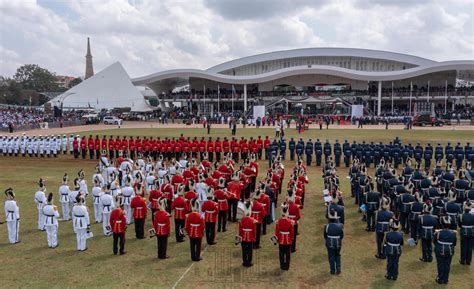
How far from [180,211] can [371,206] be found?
505 centimetres

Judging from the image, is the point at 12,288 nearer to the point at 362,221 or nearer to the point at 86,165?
the point at 362,221

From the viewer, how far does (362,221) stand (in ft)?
41.9

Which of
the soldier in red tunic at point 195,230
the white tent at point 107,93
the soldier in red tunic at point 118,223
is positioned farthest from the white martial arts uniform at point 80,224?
the white tent at point 107,93

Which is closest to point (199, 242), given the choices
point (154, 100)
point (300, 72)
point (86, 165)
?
point (86, 165)

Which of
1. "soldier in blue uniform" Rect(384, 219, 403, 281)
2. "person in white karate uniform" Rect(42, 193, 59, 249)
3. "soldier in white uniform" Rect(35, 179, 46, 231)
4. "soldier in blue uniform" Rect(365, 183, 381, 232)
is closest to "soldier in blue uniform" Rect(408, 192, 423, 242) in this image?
"soldier in blue uniform" Rect(365, 183, 381, 232)

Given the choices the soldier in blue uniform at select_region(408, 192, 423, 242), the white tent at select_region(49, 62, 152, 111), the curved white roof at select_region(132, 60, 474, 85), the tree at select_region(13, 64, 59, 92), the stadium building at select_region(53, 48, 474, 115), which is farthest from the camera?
the tree at select_region(13, 64, 59, 92)

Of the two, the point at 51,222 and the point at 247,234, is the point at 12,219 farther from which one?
the point at 247,234

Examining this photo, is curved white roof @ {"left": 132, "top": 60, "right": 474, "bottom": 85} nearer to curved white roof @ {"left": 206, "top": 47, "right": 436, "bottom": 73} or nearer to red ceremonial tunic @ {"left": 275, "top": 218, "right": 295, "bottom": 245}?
curved white roof @ {"left": 206, "top": 47, "right": 436, "bottom": 73}

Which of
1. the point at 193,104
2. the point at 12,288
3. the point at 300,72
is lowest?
the point at 12,288

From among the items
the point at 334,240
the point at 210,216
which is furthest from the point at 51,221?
the point at 334,240

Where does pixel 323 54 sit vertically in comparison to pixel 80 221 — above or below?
above

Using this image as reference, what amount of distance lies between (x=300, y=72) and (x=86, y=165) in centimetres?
4677

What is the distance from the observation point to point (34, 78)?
11412cm

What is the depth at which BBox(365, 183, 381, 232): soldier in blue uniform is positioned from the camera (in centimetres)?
1154
